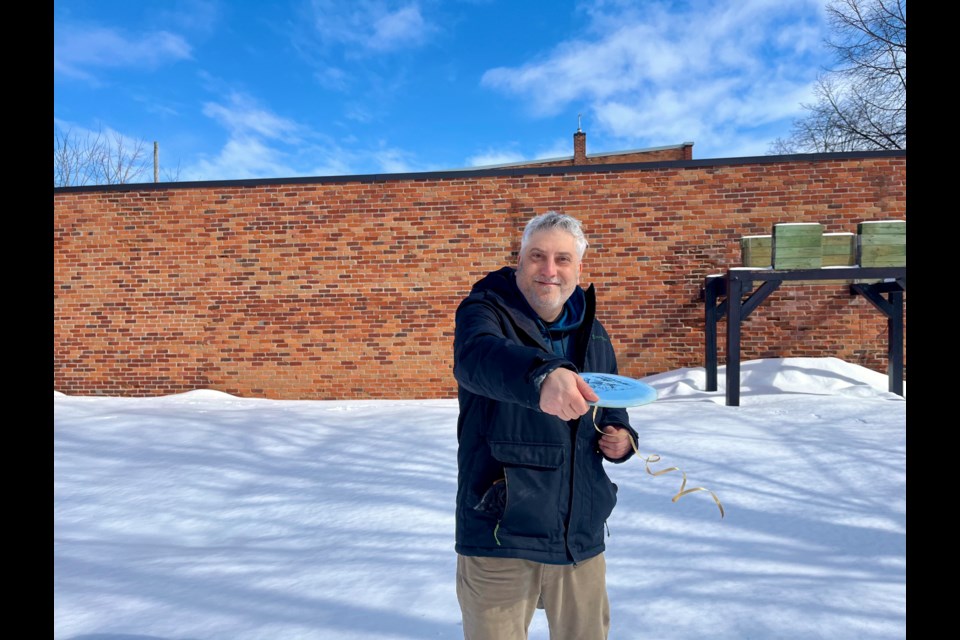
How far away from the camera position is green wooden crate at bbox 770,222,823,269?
6.41 metres

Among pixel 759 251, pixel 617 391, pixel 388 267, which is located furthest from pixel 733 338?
pixel 617 391

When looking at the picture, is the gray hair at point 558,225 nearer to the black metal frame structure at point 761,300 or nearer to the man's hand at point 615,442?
the man's hand at point 615,442

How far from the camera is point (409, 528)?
11.6 ft

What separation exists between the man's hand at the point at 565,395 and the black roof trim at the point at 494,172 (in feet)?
24.3

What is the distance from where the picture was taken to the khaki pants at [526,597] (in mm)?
1498

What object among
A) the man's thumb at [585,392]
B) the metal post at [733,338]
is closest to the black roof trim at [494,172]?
the metal post at [733,338]

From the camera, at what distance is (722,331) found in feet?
27.4

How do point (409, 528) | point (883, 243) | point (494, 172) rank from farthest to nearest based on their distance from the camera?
point (494, 172) < point (883, 243) < point (409, 528)

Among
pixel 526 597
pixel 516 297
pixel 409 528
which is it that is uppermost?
pixel 516 297

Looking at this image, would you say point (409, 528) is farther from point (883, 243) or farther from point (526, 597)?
point (883, 243)

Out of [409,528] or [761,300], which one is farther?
[761,300]

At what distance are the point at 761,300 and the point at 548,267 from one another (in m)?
6.17
